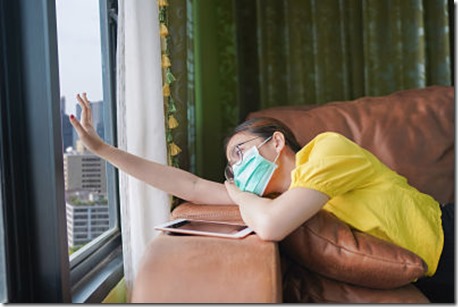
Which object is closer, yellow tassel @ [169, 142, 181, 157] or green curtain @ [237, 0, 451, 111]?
yellow tassel @ [169, 142, 181, 157]

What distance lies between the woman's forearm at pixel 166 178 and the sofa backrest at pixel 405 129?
46 cm

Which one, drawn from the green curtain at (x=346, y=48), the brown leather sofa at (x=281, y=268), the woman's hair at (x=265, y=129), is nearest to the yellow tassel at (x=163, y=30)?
the woman's hair at (x=265, y=129)

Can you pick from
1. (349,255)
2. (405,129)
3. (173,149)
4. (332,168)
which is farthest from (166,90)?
(405,129)

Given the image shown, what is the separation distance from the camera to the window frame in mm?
1015

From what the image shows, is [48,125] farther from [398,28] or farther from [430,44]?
[430,44]

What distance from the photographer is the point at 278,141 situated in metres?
1.19

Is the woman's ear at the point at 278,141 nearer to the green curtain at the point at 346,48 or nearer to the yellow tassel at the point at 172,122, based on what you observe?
the yellow tassel at the point at 172,122

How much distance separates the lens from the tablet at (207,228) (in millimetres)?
933

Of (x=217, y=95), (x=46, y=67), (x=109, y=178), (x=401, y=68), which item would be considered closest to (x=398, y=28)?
(x=401, y=68)

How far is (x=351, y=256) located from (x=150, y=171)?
22.9 inches

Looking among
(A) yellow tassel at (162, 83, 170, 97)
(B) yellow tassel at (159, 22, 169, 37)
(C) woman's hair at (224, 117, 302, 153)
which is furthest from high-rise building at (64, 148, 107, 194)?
(C) woman's hair at (224, 117, 302, 153)

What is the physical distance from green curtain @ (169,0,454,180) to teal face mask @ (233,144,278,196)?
0.96 m

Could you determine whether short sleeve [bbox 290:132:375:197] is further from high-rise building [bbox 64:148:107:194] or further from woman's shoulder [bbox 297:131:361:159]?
high-rise building [bbox 64:148:107:194]

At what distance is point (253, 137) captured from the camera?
120cm
